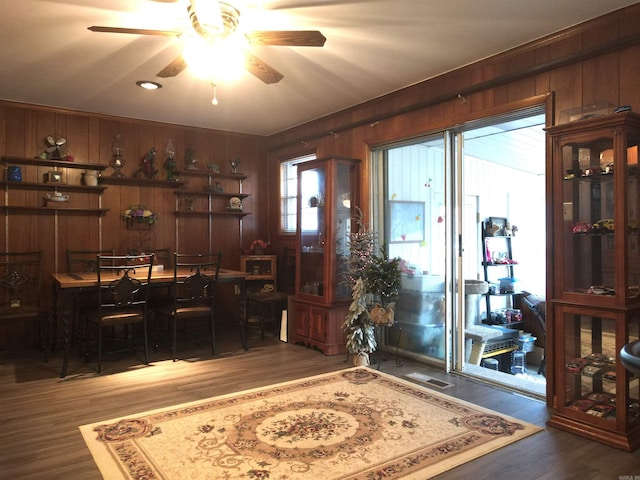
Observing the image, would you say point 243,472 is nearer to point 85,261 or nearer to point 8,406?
point 8,406

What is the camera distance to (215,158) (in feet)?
19.9

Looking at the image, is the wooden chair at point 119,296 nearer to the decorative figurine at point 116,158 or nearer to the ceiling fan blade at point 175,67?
the decorative figurine at point 116,158

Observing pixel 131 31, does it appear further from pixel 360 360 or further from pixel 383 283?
pixel 360 360

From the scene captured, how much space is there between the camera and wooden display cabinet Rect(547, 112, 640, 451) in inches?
102

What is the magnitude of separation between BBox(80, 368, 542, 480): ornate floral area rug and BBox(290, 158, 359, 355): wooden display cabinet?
4.12 ft

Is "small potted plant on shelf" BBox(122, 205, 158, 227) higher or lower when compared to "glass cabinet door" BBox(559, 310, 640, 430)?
higher

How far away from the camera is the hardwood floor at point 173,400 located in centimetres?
233

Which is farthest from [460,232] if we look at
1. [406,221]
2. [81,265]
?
[81,265]

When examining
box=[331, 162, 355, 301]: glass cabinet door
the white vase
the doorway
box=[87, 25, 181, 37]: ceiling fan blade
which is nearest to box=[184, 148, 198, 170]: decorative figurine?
the white vase

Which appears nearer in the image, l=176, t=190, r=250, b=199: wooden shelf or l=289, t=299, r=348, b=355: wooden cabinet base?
l=289, t=299, r=348, b=355: wooden cabinet base

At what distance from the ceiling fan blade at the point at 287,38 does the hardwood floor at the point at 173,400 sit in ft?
7.70

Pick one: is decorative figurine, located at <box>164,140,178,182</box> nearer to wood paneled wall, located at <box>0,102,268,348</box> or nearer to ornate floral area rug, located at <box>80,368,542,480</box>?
wood paneled wall, located at <box>0,102,268,348</box>

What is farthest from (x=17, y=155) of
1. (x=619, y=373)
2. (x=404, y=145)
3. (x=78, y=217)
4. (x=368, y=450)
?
(x=619, y=373)

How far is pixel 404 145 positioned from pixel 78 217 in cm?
369
